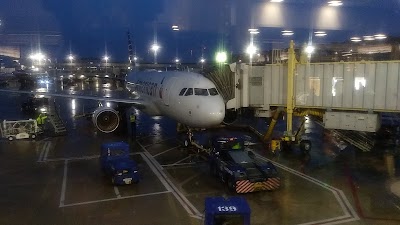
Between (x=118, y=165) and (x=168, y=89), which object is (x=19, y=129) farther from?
(x=118, y=165)

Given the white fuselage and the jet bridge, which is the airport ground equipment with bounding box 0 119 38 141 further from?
the jet bridge

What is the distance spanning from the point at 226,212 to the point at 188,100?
13.3 metres

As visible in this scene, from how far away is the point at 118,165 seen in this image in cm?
1755

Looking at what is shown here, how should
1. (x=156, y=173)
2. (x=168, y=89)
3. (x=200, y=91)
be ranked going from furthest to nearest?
(x=168, y=89) → (x=200, y=91) → (x=156, y=173)

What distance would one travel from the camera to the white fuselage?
2202cm

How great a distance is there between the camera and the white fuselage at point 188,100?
22.0 metres

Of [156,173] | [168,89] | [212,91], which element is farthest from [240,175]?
[168,89]

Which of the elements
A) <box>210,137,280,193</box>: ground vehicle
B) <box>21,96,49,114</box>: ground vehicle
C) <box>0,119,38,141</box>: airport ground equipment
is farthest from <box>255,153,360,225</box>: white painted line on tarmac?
<box>21,96,49,114</box>: ground vehicle

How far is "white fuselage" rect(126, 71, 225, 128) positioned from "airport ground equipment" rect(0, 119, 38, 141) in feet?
30.0

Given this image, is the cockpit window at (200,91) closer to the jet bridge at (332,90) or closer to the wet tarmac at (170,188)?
the jet bridge at (332,90)

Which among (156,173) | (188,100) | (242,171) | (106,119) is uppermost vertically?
(188,100)

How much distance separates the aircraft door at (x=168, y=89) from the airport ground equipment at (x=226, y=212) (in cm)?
1496

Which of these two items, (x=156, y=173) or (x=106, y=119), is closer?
(x=156, y=173)

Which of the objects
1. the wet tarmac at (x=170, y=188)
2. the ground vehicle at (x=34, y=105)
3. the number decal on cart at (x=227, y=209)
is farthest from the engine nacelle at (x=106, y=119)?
the number decal on cart at (x=227, y=209)
